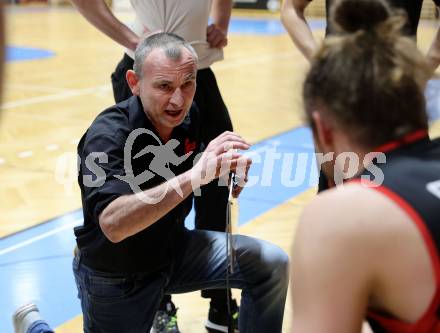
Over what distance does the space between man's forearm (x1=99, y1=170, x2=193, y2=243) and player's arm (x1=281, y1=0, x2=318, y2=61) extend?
1.08m

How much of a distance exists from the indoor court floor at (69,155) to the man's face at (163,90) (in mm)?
474

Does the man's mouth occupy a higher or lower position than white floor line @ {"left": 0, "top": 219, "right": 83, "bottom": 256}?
higher

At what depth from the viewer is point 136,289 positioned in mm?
2469

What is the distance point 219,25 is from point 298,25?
1.48ft

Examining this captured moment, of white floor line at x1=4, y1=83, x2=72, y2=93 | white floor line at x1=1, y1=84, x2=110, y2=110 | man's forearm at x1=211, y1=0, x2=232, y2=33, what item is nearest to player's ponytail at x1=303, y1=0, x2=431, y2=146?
man's forearm at x1=211, y1=0, x2=232, y2=33

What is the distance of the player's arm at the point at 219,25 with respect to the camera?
323 cm

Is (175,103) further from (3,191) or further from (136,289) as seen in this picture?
(3,191)

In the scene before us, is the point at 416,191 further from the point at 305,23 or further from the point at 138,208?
the point at 305,23

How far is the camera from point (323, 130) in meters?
1.37

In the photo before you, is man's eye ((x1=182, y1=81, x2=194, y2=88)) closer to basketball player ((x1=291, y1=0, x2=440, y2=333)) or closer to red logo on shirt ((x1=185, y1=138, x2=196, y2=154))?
red logo on shirt ((x1=185, y1=138, x2=196, y2=154))

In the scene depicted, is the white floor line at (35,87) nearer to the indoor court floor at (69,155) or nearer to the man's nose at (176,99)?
the indoor court floor at (69,155)

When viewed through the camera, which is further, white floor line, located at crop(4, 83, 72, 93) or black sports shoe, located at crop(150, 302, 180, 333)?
white floor line, located at crop(4, 83, 72, 93)

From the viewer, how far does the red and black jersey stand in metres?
1.23

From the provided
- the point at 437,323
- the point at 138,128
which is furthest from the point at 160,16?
the point at 437,323
